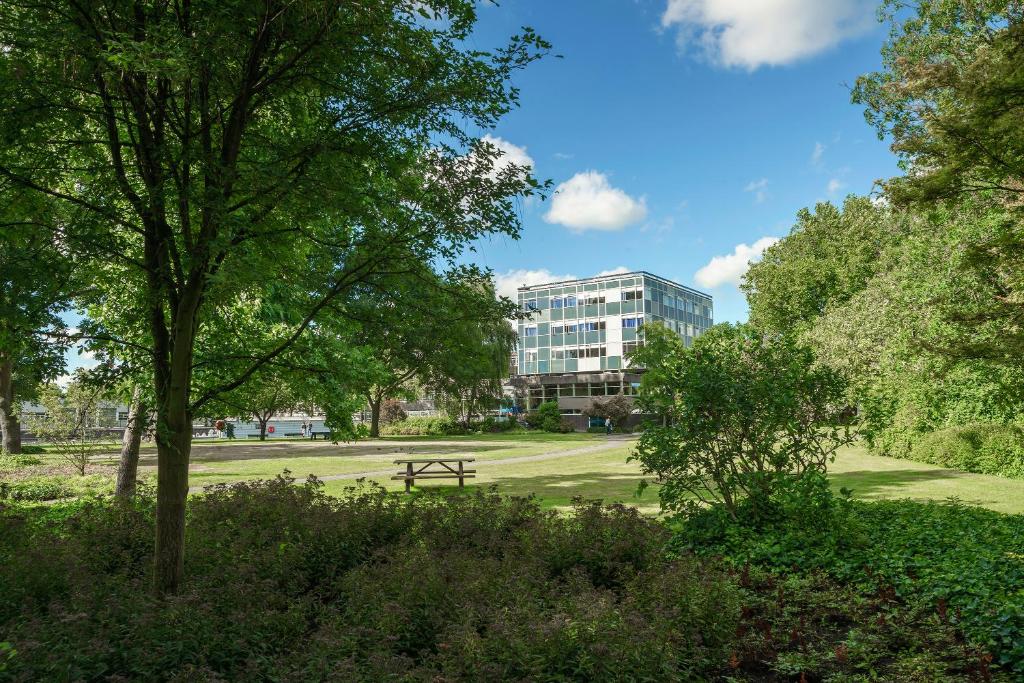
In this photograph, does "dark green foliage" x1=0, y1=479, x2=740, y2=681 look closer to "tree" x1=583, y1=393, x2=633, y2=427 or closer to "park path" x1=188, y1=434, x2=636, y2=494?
"park path" x1=188, y1=434, x2=636, y2=494

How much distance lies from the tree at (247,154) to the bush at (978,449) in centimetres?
1707

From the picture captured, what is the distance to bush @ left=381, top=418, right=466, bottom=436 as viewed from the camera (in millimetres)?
55281

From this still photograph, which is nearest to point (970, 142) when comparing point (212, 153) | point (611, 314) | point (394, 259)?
point (394, 259)

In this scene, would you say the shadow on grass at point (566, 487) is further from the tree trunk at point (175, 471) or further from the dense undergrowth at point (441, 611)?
the tree trunk at point (175, 471)

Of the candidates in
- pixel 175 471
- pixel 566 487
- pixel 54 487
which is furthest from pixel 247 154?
pixel 54 487

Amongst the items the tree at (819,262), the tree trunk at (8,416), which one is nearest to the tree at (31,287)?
the tree trunk at (8,416)

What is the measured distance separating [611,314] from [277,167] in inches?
2503

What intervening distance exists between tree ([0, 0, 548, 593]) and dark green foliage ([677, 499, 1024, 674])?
527 centimetres

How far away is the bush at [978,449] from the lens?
56.1 feet

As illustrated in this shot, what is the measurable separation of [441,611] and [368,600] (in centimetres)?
74

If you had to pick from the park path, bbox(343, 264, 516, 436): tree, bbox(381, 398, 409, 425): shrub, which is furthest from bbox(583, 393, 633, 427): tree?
bbox(343, 264, 516, 436): tree

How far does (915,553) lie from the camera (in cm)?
784

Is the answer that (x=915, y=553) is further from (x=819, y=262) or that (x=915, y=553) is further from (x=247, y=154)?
(x=819, y=262)

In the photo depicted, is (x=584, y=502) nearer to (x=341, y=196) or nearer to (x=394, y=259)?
(x=394, y=259)
